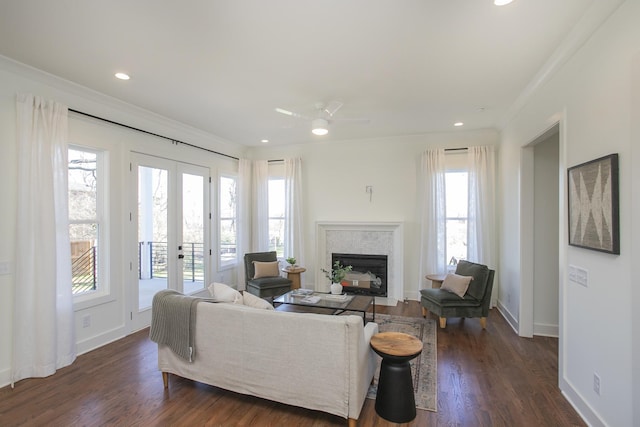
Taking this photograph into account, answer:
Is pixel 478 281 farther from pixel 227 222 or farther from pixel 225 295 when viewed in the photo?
pixel 227 222

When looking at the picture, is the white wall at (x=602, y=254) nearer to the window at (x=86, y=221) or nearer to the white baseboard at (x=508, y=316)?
the white baseboard at (x=508, y=316)

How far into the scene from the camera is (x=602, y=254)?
7.12 feet

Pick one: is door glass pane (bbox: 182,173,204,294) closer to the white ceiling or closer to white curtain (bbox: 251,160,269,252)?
white curtain (bbox: 251,160,269,252)

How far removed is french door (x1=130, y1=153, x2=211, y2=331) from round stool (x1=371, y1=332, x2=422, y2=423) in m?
3.40

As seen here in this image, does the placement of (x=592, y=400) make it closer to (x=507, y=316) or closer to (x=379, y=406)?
(x=379, y=406)

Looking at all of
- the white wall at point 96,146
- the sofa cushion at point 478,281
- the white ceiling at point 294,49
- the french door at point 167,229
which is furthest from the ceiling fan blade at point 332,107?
the sofa cushion at point 478,281

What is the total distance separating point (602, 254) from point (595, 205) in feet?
1.12

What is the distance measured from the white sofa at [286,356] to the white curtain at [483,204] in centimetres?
327

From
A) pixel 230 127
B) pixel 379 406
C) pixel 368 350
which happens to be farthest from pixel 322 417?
pixel 230 127

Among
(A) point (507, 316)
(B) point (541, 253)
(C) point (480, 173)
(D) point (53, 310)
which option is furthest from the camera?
(C) point (480, 173)

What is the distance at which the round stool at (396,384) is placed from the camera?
7.72 ft

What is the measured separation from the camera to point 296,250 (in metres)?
6.11

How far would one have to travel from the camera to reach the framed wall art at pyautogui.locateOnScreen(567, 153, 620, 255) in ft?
6.57

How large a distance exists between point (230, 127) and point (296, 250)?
2.53 metres
